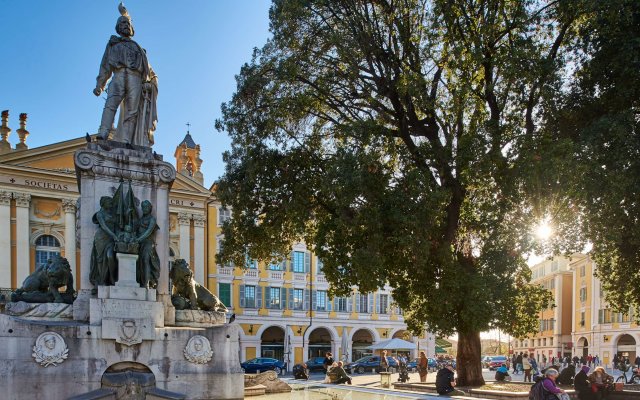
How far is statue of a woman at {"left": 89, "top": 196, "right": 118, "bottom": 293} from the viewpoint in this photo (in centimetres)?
923

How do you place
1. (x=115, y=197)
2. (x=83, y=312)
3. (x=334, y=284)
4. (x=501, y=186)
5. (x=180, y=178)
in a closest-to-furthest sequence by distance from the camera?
(x=83, y=312) < (x=115, y=197) < (x=501, y=186) < (x=334, y=284) < (x=180, y=178)

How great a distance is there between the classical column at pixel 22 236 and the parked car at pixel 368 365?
20585mm

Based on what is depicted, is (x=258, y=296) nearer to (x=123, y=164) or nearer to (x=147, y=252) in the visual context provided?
(x=123, y=164)

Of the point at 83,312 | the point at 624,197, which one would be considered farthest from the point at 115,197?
the point at 624,197

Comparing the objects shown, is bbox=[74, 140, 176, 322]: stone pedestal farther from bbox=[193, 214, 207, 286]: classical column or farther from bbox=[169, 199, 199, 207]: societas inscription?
bbox=[169, 199, 199, 207]: societas inscription

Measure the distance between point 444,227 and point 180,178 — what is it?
103 feet

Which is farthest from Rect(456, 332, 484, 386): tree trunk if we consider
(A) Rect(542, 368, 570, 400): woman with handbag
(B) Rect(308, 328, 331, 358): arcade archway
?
(B) Rect(308, 328, 331, 358): arcade archway

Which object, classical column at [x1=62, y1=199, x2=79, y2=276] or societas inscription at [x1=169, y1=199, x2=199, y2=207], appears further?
societas inscription at [x1=169, y1=199, x2=199, y2=207]

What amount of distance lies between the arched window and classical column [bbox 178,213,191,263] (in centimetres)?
832

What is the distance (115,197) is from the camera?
9664mm

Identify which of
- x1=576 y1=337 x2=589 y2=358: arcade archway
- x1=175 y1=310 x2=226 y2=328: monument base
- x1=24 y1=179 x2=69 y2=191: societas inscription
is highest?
x1=24 y1=179 x2=69 y2=191: societas inscription

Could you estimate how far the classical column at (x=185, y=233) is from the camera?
44.8m

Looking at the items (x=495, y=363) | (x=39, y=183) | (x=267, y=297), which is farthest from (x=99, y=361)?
(x=495, y=363)

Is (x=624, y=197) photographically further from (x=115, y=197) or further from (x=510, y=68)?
(x=115, y=197)
